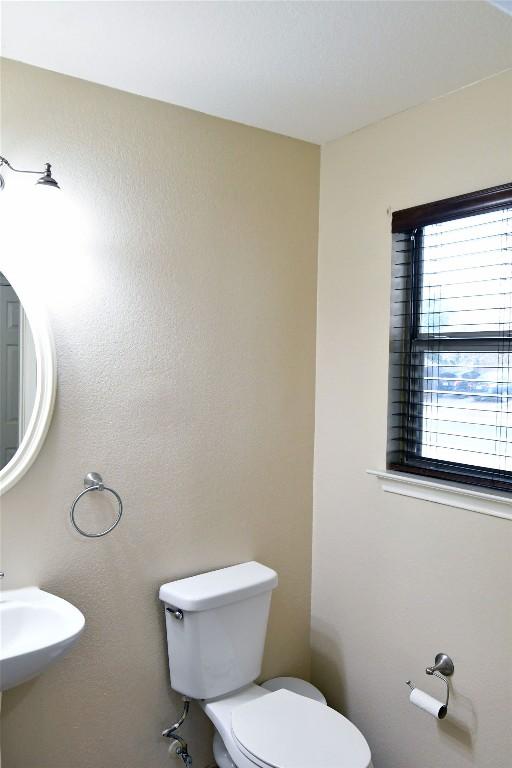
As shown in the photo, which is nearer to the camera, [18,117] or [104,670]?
[18,117]

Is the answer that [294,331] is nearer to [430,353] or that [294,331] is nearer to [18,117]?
[430,353]

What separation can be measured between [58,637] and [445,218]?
1.73m

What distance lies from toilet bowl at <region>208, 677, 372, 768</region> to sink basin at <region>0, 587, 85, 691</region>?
638mm

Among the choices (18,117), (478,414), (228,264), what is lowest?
(478,414)

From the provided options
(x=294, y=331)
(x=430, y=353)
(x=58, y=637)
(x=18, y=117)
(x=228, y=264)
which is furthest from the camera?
(x=294, y=331)

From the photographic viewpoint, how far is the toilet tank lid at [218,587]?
2051mm

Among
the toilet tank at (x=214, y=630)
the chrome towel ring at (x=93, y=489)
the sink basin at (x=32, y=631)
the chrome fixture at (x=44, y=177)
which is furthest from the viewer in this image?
the toilet tank at (x=214, y=630)

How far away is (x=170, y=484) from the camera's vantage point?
2.20 metres

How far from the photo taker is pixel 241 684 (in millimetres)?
2189

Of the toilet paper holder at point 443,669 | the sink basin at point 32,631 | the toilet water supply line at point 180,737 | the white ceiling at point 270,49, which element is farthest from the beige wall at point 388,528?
the sink basin at point 32,631

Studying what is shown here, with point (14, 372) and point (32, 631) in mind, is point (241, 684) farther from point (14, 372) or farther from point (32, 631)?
point (14, 372)

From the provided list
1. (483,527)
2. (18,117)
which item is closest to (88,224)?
(18,117)

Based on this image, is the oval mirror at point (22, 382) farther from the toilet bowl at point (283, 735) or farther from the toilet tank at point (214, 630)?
the toilet bowl at point (283, 735)

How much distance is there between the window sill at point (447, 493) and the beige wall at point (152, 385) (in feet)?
1.47
